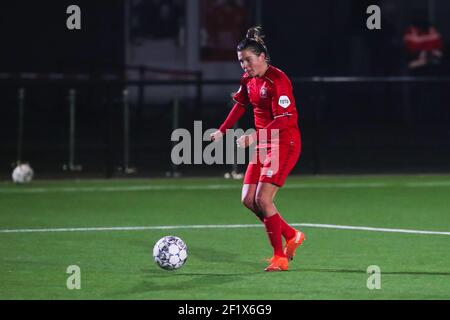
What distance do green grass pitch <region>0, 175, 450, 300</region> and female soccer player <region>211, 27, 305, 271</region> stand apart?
0.35 metres

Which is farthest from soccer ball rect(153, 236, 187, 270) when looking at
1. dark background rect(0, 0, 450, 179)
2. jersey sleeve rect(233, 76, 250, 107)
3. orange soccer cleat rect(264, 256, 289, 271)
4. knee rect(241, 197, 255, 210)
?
dark background rect(0, 0, 450, 179)

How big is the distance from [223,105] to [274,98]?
59.6ft

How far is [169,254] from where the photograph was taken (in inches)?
455

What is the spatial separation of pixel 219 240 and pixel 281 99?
9.30 feet

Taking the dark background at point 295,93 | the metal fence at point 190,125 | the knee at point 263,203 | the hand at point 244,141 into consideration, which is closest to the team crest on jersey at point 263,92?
the hand at point 244,141

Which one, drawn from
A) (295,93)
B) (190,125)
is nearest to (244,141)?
(295,93)

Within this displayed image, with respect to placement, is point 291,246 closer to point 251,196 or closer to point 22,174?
point 251,196

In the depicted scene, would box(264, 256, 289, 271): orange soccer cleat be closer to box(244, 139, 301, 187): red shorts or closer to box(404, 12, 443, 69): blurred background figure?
box(244, 139, 301, 187): red shorts

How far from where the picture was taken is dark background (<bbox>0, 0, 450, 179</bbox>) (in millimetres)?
23422

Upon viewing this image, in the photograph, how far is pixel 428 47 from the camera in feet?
95.3

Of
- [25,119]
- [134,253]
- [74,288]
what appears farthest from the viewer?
[25,119]

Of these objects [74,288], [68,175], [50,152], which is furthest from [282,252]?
[50,152]

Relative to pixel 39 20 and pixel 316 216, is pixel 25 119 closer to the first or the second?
pixel 39 20

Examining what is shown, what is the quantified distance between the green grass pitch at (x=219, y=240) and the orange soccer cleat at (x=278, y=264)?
137 mm
